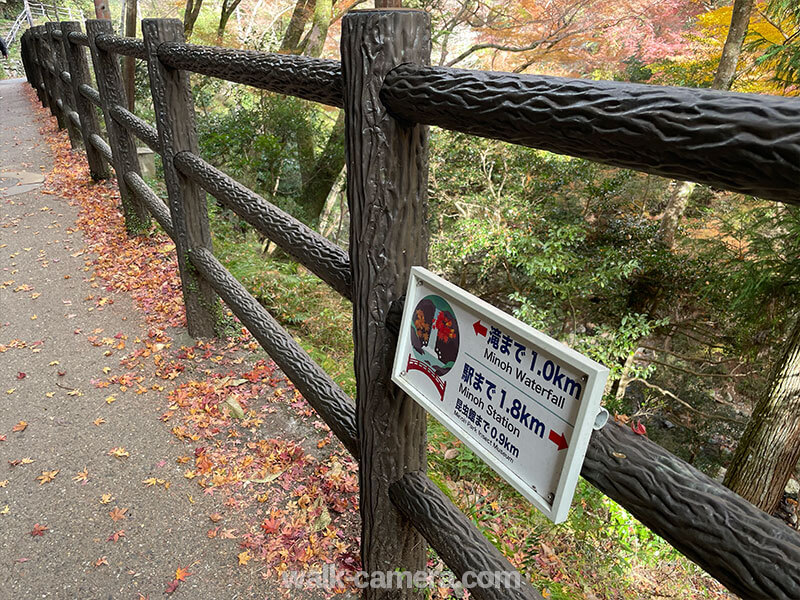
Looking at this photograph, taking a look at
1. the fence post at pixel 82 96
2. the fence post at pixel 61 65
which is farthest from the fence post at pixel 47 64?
the fence post at pixel 82 96

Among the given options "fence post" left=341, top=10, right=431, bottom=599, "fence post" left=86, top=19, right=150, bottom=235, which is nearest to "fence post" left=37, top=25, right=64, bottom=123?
"fence post" left=86, top=19, right=150, bottom=235

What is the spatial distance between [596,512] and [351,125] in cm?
378

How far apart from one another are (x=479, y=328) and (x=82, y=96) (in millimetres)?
5777

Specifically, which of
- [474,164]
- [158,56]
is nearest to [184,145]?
[158,56]

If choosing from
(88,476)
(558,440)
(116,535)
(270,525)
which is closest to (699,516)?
(558,440)

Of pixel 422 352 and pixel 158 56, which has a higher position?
pixel 158 56

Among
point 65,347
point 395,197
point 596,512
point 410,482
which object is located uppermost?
point 395,197

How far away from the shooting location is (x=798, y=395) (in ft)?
12.9

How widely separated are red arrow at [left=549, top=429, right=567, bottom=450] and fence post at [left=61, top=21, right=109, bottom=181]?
5830 millimetres

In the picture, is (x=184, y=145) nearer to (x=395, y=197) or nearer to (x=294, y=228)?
(x=294, y=228)

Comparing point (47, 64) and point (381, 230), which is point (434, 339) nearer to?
point (381, 230)

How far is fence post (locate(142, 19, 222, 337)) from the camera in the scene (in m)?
2.54

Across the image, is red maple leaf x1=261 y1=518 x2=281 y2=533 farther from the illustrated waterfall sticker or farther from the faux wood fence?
the illustrated waterfall sticker

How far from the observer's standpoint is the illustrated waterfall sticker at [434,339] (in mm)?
1071
